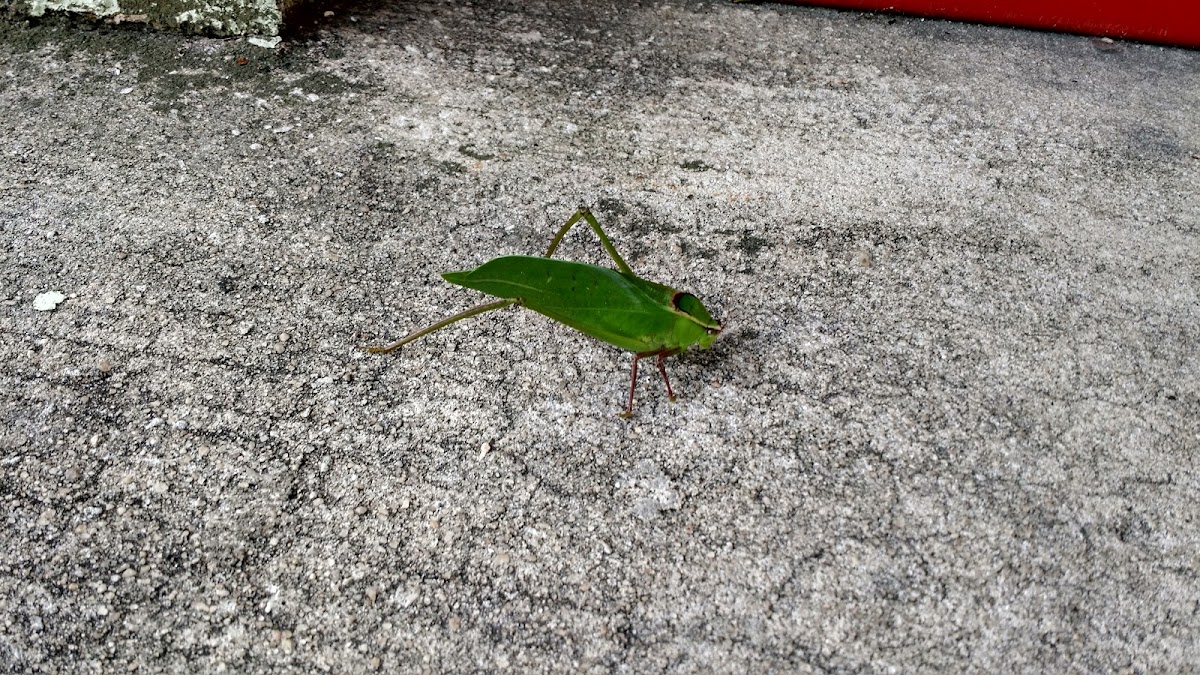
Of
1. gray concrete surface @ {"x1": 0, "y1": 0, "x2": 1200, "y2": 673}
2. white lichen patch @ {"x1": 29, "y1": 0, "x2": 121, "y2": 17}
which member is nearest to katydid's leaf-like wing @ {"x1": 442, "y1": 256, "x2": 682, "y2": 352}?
gray concrete surface @ {"x1": 0, "y1": 0, "x2": 1200, "y2": 673}

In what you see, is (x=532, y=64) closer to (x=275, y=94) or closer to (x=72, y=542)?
(x=275, y=94)

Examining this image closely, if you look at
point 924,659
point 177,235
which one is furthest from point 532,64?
point 924,659

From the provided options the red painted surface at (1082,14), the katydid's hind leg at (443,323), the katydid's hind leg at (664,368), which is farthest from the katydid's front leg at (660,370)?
the red painted surface at (1082,14)

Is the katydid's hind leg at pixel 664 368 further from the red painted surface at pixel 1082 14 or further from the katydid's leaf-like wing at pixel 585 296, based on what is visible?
the red painted surface at pixel 1082 14

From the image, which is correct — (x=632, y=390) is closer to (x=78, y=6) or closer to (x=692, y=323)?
(x=692, y=323)

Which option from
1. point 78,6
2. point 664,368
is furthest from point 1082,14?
point 78,6

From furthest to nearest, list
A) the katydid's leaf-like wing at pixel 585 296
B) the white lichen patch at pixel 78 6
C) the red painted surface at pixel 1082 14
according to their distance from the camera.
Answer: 1. the red painted surface at pixel 1082 14
2. the white lichen patch at pixel 78 6
3. the katydid's leaf-like wing at pixel 585 296

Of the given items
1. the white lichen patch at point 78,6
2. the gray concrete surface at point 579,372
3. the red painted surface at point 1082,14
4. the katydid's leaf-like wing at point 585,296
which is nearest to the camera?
the gray concrete surface at point 579,372
